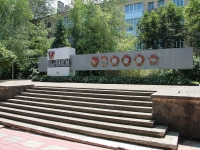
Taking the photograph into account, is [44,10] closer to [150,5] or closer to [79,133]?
[150,5]

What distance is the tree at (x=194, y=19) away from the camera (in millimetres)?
19658

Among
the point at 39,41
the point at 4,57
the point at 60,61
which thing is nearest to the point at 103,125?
the point at 60,61

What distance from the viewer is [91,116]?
5.29m

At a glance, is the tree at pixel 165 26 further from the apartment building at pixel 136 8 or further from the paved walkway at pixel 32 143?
the paved walkway at pixel 32 143

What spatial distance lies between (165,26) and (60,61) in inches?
546

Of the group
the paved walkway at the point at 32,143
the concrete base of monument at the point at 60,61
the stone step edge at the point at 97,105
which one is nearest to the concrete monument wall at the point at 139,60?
the concrete base of monument at the point at 60,61

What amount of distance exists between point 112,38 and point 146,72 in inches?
209

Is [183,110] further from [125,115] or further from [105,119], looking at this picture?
[105,119]

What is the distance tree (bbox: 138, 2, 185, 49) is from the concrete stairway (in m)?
17.8

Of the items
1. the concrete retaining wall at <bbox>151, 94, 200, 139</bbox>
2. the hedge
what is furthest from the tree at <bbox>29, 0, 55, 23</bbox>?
the concrete retaining wall at <bbox>151, 94, 200, 139</bbox>

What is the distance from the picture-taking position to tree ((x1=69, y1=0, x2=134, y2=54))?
1727cm

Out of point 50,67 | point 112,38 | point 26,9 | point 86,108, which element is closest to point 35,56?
point 26,9

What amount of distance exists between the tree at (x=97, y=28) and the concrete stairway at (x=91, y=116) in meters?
10.4

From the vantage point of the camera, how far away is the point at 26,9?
19.3 metres
